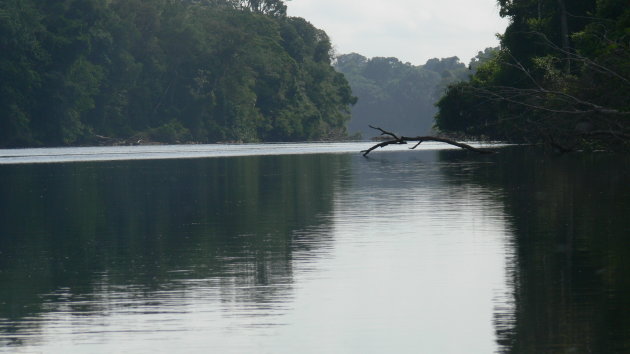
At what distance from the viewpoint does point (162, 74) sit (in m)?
143

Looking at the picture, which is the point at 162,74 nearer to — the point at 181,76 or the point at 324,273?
the point at 181,76

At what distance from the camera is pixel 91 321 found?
13.4m

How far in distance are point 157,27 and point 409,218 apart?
121 metres

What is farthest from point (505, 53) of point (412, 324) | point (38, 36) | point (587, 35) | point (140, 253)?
point (412, 324)

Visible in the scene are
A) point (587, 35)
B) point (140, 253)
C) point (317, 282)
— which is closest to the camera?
point (317, 282)

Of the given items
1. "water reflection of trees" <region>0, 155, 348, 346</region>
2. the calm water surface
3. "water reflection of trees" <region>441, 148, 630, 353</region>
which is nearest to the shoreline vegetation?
"water reflection of trees" <region>0, 155, 348, 346</region>

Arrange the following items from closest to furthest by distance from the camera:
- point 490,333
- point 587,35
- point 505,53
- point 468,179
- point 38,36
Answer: point 490,333 → point 468,179 → point 587,35 → point 505,53 → point 38,36

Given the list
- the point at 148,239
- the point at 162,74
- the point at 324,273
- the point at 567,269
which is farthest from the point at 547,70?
the point at 162,74

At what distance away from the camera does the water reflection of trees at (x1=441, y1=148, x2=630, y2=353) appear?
11930 millimetres

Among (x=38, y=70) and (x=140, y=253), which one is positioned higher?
(x=38, y=70)

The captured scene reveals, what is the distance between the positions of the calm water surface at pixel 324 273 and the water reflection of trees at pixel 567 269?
0.12 feet

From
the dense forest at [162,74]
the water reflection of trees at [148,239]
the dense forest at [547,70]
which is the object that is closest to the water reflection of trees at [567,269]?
the water reflection of trees at [148,239]

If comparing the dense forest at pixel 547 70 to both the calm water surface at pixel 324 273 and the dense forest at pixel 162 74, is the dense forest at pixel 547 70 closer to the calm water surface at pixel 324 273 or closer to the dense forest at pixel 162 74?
the calm water surface at pixel 324 273

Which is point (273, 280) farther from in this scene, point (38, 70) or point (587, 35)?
point (38, 70)
